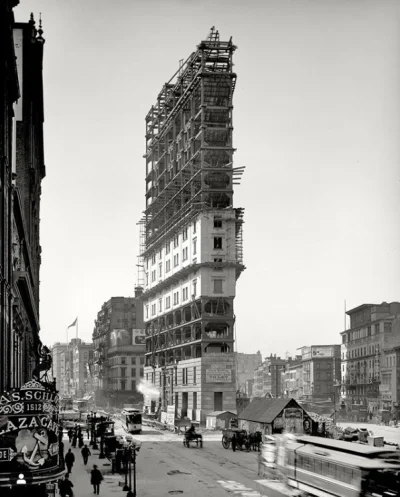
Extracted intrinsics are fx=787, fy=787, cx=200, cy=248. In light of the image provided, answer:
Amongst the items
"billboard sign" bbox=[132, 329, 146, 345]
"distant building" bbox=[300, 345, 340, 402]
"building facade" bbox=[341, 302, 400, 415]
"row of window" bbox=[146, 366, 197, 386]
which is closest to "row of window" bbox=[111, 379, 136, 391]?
"billboard sign" bbox=[132, 329, 146, 345]

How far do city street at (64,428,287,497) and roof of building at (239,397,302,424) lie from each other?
3018mm

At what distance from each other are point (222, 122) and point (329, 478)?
260 ft

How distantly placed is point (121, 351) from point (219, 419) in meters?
92.9

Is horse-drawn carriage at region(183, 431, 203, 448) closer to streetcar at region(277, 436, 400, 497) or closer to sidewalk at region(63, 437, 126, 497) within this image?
sidewalk at region(63, 437, 126, 497)

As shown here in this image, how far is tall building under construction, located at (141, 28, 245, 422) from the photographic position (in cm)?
9631

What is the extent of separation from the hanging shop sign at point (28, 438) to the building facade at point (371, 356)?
100 m

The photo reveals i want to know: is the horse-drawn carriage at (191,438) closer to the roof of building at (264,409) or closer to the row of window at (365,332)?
the roof of building at (264,409)

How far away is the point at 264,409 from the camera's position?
60.7m

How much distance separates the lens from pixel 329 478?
28.0 meters

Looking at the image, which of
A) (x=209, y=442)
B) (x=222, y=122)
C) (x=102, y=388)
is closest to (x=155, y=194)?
(x=222, y=122)

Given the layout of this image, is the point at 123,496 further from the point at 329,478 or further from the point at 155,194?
the point at 155,194

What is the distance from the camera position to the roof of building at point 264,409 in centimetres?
5762

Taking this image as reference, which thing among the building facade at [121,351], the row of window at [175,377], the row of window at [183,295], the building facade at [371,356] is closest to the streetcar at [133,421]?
the row of window at [175,377]

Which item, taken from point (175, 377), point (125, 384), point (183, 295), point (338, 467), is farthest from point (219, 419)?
point (125, 384)
